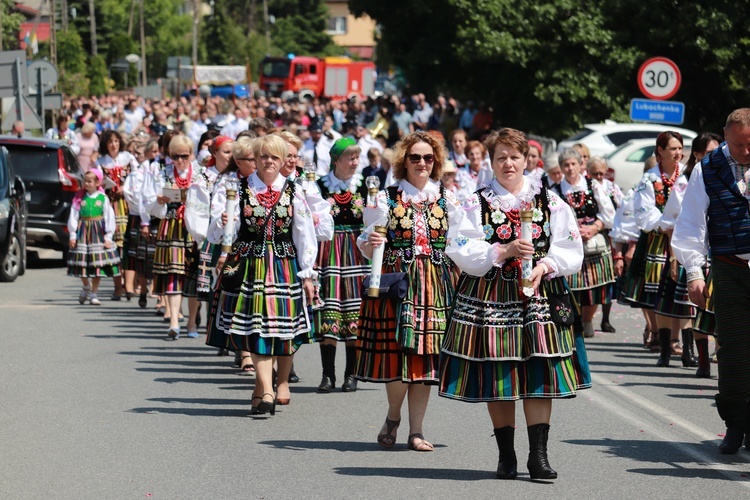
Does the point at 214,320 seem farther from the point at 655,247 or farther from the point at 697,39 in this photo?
the point at 697,39

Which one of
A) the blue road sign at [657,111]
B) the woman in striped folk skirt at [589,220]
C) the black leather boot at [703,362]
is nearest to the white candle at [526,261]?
the black leather boot at [703,362]

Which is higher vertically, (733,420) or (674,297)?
(674,297)

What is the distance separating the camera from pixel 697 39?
2862cm

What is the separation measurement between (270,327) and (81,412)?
1454mm

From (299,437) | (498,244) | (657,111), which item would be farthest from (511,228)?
(657,111)

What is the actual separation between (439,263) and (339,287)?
2.46 m

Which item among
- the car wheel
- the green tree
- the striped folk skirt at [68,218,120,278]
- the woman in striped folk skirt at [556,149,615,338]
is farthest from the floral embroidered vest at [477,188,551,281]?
the green tree

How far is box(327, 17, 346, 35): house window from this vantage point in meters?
153

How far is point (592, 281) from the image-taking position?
14.1m

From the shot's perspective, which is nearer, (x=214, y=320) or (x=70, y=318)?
(x=214, y=320)

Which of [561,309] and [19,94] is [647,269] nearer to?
[561,309]

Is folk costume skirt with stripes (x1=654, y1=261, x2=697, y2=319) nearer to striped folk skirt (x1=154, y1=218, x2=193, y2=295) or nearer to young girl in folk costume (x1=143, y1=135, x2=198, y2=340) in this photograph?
young girl in folk costume (x1=143, y1=135, x2=198, y2=340)

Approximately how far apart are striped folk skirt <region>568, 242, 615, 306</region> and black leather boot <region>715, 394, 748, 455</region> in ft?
17.9

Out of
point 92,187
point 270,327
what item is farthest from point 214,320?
point 92,187
